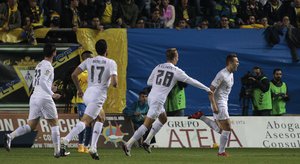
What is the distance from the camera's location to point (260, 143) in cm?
2619

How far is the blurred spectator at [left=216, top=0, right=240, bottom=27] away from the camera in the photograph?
95.2ft

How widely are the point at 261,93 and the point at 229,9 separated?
3843 millimetres

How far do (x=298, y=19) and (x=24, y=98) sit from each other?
867 cm

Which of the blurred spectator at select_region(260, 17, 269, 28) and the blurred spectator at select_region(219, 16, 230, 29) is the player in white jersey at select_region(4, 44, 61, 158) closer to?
the blurred spectator at select_region(219, 16, 230, 29)

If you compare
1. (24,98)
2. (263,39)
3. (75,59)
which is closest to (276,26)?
(263,39)

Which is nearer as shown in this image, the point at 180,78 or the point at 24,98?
the point at 180,78

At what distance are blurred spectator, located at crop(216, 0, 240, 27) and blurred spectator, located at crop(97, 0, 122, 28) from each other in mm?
3161

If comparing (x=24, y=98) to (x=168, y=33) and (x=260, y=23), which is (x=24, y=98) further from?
(x=260, y=23)

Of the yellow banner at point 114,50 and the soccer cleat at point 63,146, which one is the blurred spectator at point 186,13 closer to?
the yellow banner at point 114,50

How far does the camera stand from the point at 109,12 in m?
28.0

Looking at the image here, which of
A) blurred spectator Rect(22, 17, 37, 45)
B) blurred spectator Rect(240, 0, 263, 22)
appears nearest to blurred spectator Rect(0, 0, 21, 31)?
blurred spectator Rect(22, 17, 37, 45)

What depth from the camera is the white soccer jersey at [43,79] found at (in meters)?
19.0

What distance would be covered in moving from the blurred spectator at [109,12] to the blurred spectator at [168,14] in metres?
1.42

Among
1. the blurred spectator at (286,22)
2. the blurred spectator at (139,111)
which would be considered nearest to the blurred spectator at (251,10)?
the blurred spectator at (286,22)
